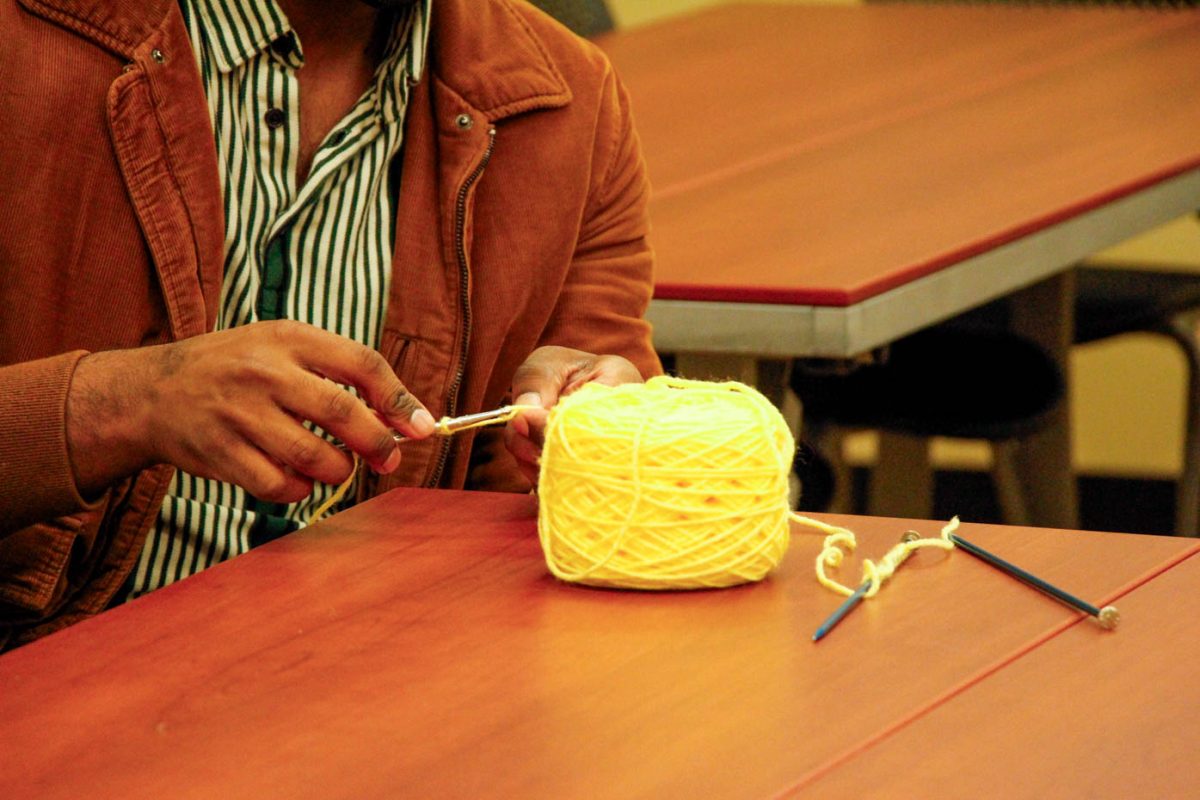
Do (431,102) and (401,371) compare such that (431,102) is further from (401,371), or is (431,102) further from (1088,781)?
(1088,781)

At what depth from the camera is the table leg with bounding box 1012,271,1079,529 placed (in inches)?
103

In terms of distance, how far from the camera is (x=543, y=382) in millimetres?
1299

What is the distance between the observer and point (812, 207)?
2066mm

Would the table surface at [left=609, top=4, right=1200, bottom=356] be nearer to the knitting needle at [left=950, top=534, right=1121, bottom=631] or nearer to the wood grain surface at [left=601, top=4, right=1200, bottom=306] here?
the wood grain surface at [left=601, top=4, right=1200, bottom=306]

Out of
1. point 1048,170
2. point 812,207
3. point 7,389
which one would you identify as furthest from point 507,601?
point 1048,170

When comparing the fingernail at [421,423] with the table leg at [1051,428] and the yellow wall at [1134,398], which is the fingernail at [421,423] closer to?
the table leg at [1051,428]

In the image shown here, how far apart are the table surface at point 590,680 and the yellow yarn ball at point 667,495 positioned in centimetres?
2

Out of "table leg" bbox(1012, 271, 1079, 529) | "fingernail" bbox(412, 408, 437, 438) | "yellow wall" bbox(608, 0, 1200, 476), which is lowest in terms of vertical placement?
"yellow wall" bbox(608, 0, 1200, 476)

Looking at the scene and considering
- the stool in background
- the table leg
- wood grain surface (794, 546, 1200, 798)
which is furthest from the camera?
the table leg

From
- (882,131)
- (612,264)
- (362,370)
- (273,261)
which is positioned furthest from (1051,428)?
(362,370)

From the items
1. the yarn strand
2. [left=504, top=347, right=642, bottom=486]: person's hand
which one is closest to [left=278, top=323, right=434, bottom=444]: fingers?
[left=504, top=347, right=642, bottom=486]: person's hand

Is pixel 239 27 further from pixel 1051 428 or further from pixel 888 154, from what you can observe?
pixel 1051 428

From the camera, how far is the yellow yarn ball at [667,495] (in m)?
1.05

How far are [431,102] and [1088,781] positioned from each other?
869 millimetres
